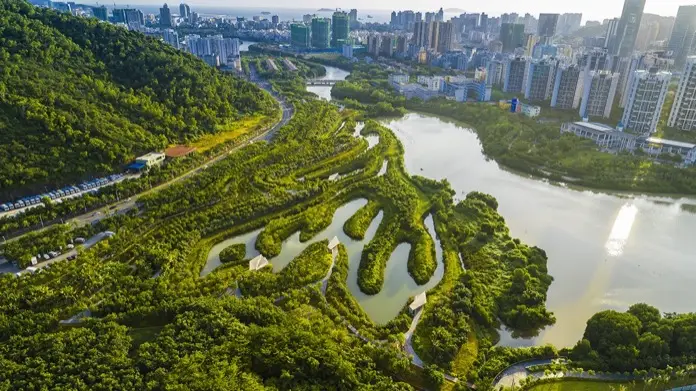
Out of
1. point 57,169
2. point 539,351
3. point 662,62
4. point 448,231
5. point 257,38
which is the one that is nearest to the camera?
point 539,351

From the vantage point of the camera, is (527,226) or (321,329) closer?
(321,329)

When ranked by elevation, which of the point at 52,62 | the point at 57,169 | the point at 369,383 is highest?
the point at 52,62

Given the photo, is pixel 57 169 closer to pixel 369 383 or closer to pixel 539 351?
pixel 369 383

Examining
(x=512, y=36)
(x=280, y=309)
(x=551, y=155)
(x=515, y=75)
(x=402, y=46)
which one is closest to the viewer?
(x=280, y=309)

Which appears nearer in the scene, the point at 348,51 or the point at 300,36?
the point at 348,51

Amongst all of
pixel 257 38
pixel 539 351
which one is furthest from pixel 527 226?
pixel 257 38

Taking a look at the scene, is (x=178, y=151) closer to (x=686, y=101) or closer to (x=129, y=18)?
(x=686, y=101)

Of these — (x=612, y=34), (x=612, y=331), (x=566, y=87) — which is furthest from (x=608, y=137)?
(x=612, y=34)
